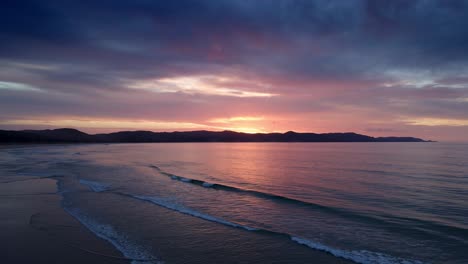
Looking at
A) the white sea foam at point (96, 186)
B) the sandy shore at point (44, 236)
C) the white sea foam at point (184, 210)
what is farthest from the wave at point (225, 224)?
the white sea foam at point (96, 186)

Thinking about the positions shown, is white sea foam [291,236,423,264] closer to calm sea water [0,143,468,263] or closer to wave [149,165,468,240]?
calm sea water [0,143,468,263]

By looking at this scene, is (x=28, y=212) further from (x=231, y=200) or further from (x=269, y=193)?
(x=269, y=193)

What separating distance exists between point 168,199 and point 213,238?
7.48m

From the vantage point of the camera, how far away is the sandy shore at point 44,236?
327 inches

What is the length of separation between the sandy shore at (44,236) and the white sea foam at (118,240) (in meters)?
0.21

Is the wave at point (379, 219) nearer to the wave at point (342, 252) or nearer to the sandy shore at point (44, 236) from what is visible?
the wave at point (342, 252)

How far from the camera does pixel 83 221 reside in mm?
12070

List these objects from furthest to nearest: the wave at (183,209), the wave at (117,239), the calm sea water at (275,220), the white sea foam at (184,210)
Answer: the wave at (183,209), the white sea foam at (184,210), the calm sea water at (275,220), the wave at (117,239)

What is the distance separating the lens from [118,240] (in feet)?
32.6

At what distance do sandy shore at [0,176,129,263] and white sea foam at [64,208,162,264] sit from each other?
0.70 ft

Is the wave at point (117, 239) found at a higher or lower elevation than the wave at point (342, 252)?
lower

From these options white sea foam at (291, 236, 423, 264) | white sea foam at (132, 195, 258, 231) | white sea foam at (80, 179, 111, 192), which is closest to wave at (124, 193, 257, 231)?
white sea foam at (132, 195, 258, 231)

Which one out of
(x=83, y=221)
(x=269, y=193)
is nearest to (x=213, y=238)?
(x=83, y=221)

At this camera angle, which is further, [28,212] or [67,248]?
[28,212]
